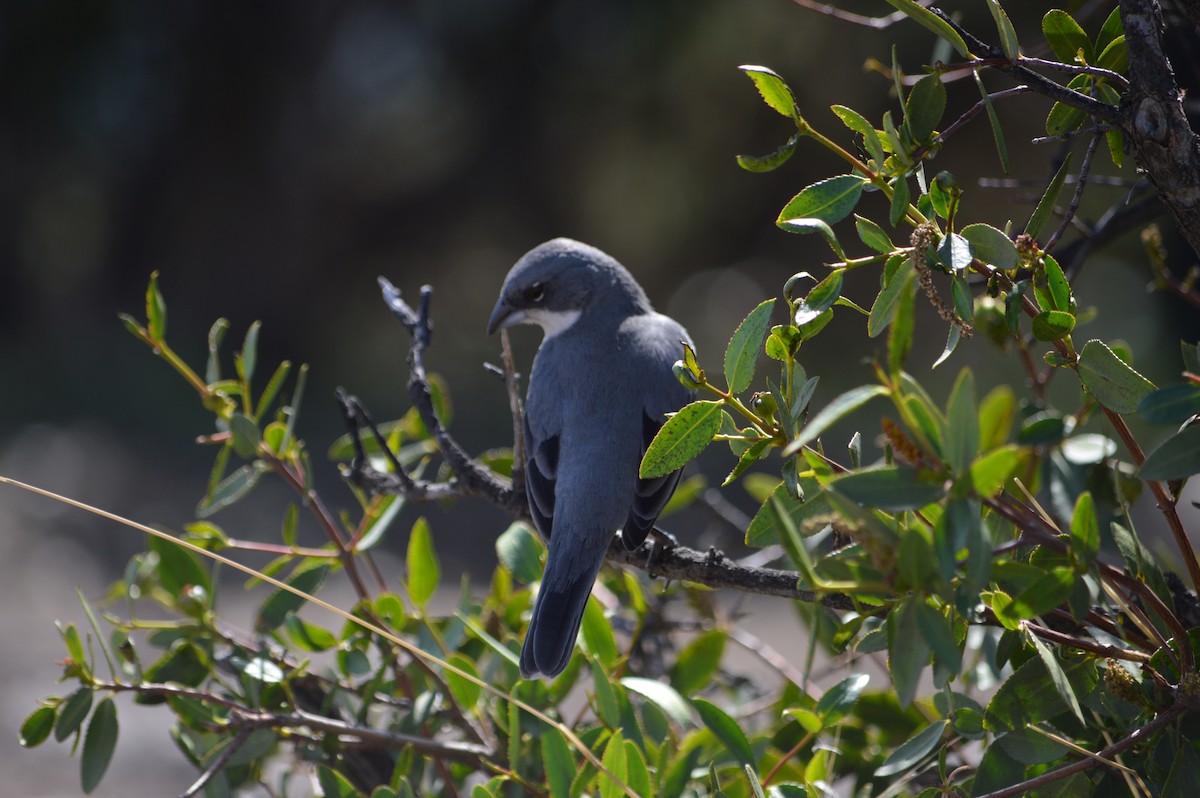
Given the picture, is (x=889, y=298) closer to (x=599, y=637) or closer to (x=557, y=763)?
(x=557, y=763)

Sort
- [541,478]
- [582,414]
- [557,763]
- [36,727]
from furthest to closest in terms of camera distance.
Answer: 1. [582,414]
2. [541,478]
3. [36,727]
4. [557,763]

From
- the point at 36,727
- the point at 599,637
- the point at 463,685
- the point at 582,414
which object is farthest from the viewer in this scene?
the point at 582,414

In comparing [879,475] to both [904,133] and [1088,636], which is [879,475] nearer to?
[904,133]

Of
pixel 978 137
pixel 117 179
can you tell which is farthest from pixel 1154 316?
pixel 117 179

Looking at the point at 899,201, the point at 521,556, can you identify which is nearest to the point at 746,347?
the point at 899,201

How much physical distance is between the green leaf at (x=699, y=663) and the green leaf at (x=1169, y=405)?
1300mm

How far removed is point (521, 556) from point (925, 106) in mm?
1390

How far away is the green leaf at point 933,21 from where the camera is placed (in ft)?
4.00

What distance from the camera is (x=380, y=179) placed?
10.6m

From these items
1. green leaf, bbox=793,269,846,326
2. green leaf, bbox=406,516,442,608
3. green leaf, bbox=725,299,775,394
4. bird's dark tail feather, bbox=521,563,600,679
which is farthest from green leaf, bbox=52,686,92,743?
green leaf, bbox=793,269,846,326

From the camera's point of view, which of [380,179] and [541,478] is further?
[380,179]

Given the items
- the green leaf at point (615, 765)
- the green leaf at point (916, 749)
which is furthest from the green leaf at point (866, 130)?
the green leaf at point (615, 765)

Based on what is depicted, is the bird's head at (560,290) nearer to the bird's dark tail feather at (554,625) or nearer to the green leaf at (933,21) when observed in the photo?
the bird's dark tail feather at (554,625)

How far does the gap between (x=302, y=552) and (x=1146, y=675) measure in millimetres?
1650
